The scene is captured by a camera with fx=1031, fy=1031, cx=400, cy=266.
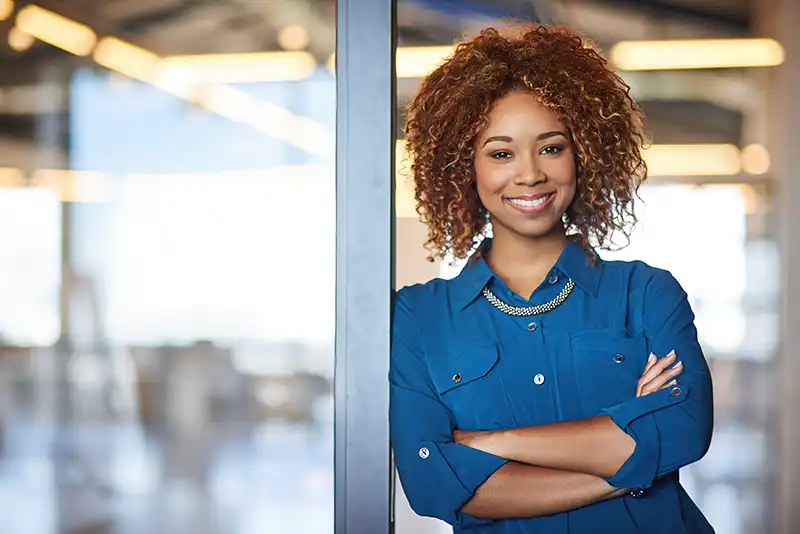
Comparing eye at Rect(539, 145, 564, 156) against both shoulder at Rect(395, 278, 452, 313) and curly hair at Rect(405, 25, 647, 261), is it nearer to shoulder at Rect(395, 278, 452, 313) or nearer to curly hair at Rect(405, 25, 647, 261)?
curly hair at Rect(405, 25, 647, 261)

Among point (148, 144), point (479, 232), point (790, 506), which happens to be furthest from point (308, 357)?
point (479, 232)

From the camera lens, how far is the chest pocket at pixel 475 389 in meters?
1.67

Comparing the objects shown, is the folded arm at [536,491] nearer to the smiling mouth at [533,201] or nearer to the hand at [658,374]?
the hand at [658,374]

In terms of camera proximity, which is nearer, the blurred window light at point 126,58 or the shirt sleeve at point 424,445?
the shirt sleeve at point 424,445

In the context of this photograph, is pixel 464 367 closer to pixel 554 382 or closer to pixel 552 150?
pixel 554 382

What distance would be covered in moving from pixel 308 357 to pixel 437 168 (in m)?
4.60

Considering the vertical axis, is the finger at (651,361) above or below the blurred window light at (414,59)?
below

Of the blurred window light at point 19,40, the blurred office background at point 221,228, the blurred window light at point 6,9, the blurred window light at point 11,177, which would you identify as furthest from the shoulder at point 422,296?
the blurred window light at point 6,9

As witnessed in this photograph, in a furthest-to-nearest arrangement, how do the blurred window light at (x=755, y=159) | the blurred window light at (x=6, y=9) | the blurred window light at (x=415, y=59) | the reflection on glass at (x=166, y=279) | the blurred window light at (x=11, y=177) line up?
the blurred window light at (x=6, y=9)
the blurred window light at (x=11, y=177)
the reflection on glass at (x=166, y=279)
the blurred window light at (x=415, y=59)
the blurred window light at (x=755, y=159)

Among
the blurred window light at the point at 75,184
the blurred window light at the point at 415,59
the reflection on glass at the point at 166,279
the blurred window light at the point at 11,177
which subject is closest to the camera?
the blurred window light at the point at 415,59

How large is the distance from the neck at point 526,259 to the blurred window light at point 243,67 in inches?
195

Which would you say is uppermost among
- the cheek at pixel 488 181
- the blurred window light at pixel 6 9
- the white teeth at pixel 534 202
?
the blurred window light at pixel 6 9

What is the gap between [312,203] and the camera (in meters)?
6.36

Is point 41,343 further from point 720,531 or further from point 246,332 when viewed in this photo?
point 720,531
